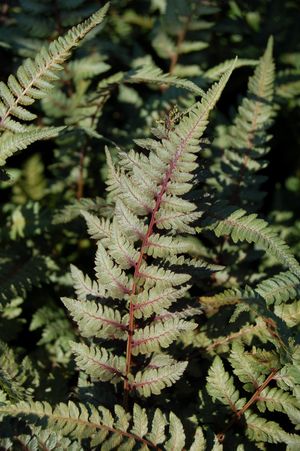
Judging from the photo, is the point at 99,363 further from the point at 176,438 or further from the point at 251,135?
the point at 251,135

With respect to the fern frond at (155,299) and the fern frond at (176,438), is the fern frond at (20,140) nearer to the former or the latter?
the fern frond at (155,299)

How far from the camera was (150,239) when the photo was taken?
1.56 meters

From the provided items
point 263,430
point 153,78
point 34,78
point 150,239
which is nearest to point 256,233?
point 150,239

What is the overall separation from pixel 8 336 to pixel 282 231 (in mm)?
1302

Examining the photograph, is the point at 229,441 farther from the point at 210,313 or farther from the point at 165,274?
the point at 165,274

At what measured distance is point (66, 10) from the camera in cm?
263

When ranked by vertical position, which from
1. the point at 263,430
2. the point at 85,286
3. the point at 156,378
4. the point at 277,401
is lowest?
the point at 263,430

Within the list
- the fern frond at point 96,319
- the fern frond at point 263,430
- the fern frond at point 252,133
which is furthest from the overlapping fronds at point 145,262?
the fern frond at point 252,133

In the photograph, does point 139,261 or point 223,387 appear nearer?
point 139,261

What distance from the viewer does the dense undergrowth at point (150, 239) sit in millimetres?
1536

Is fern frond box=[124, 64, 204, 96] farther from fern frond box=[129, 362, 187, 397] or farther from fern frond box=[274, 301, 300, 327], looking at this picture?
fern frond box=[129, 362, 187, 397]

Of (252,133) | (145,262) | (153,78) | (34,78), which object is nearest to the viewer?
(145,262)

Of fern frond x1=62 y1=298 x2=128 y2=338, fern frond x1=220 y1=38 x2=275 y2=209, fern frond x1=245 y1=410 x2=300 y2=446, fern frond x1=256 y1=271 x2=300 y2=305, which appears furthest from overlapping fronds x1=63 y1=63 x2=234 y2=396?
fern frond x1=220 y1=38 x2=275 y2=209

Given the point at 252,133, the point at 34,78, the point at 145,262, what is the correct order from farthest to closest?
the point at 252,133 → the point at 34,78 → the point at 145,262
